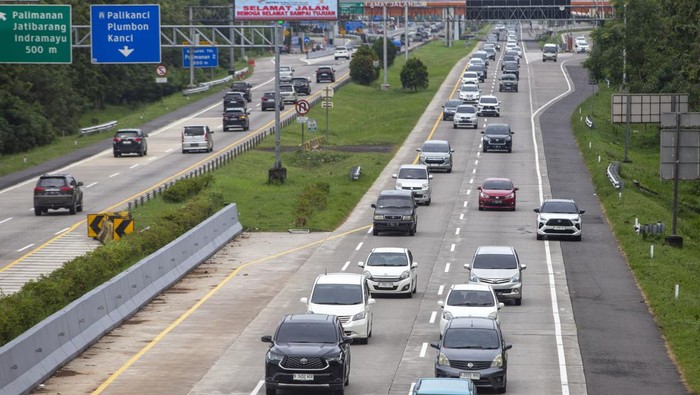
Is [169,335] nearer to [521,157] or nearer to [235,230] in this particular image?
[235,230]

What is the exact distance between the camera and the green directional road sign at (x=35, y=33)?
54531 millimetres

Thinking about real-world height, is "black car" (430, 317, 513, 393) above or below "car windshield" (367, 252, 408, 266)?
above

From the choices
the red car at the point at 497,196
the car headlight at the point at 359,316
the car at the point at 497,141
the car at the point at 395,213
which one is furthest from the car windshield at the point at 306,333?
the car at the point at 497,141

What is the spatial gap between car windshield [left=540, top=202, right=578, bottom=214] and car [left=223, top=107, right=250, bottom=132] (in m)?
45.3

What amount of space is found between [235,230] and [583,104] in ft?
212

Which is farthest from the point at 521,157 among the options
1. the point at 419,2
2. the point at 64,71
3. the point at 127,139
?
the point at 419,2

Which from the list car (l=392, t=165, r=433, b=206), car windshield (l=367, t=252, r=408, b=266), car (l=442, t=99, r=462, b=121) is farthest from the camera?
car (l=442, t=99, r=462, b=121)

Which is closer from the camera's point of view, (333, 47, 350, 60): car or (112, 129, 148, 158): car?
(112, 129, 148, 158): car

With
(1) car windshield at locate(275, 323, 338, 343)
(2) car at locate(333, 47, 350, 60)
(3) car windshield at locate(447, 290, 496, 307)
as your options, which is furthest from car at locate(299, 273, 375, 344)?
(2) car at locate(333, 47, 350, 60)

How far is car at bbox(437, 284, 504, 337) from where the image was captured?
3438cm

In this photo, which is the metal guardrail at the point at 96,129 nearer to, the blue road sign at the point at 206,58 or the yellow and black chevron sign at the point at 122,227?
the blue road sign at the point at 206,58

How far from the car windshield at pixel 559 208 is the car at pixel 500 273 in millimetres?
12823

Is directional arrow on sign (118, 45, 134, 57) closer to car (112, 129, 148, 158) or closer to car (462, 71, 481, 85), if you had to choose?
car (112, 129, 148, 158)

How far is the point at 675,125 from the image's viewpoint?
54.8m
